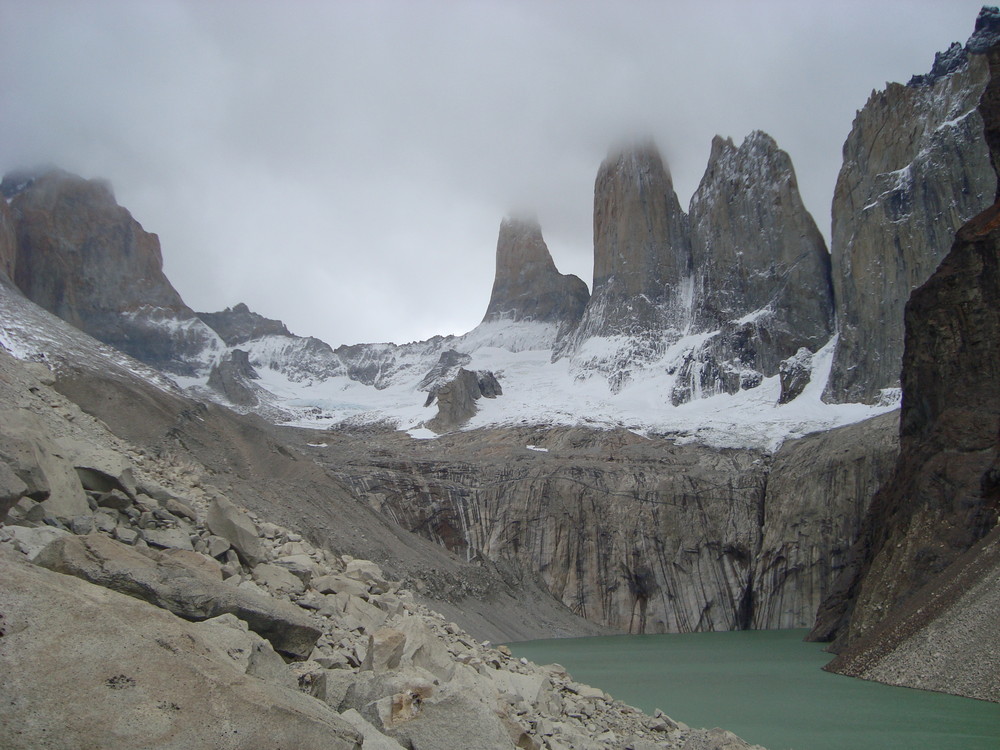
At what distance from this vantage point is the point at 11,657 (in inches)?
189

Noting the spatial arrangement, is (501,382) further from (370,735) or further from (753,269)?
(370,735)

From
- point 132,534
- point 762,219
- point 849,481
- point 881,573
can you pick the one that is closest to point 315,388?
point 762,219

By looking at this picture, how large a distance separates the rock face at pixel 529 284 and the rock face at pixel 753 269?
3296 cm

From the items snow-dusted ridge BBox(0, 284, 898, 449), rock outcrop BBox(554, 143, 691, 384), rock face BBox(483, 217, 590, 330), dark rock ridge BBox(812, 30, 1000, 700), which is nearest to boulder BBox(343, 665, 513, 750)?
dark rock ridge BBox(812, 30, 1000, 700)

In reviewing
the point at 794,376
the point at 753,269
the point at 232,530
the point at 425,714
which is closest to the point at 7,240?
the point at 753,269

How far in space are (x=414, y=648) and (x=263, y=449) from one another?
30327 millimetres

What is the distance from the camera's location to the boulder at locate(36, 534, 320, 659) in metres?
6.98

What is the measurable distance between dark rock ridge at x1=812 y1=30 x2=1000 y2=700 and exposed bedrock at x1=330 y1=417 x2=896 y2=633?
1414 cm

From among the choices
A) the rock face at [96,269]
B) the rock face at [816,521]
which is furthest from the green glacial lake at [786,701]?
the rock face at [96,269]

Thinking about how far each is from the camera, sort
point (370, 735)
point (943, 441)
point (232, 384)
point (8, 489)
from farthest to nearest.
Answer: point (232, 384) < point (943, 441) < point (8, 489) < point (370, 735)

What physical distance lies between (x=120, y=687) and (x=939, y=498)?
98.1 ft

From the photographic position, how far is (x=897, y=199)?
6131 centimetres

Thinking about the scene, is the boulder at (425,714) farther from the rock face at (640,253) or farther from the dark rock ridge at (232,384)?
the dark rock ridge at (232,384)

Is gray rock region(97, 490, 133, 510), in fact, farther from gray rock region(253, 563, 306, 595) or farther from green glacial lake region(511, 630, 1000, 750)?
green glacial lake region(511, 630, 1000, 750)
